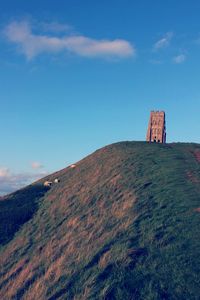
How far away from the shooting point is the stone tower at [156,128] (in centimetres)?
9144

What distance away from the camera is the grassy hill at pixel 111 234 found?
18609 millimetres

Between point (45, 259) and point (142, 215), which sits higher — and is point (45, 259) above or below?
below

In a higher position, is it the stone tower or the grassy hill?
the stone tower

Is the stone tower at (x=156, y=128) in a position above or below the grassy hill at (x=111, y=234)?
above

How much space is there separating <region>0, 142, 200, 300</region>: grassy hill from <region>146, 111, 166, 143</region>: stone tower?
40372 mm

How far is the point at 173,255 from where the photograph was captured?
20016mm

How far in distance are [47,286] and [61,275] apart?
1042 mm

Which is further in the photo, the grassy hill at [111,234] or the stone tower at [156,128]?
the stone tower at [156,128]

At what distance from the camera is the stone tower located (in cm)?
Answer: 9144

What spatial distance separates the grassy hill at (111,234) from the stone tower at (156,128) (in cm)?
4037

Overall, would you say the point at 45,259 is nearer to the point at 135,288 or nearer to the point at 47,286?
the point at 47,286

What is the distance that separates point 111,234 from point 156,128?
6854 cm

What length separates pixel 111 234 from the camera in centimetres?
2569

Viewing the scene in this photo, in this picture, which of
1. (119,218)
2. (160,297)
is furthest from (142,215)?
(160,297)
